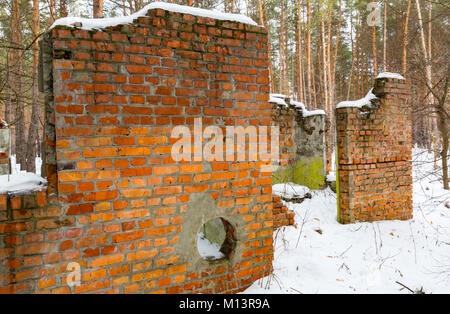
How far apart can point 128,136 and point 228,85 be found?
1.05 m

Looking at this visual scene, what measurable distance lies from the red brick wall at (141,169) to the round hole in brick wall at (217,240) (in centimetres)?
10

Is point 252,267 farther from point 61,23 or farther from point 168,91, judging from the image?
point 61,23

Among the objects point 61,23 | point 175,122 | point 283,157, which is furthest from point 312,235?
point 61,23

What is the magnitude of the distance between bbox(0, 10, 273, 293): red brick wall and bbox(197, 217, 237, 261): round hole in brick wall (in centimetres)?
10

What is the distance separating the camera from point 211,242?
3.48 m

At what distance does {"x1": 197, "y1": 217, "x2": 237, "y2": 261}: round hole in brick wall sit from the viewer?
2561 mm

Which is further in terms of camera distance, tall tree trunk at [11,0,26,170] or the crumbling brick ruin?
tall tree trunk at [11,0,26,170]

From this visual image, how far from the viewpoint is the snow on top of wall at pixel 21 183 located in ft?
6.00

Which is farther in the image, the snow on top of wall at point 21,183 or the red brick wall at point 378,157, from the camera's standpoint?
the red brick wall at point 378,157

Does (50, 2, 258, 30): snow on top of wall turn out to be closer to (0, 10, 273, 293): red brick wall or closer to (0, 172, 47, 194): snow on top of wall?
(0, 10, 273, 293): red brick wall

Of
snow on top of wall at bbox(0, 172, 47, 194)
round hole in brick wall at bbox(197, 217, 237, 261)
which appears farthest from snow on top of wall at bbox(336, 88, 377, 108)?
snow on top of wall at bbox(0, 172, 47, 194)
